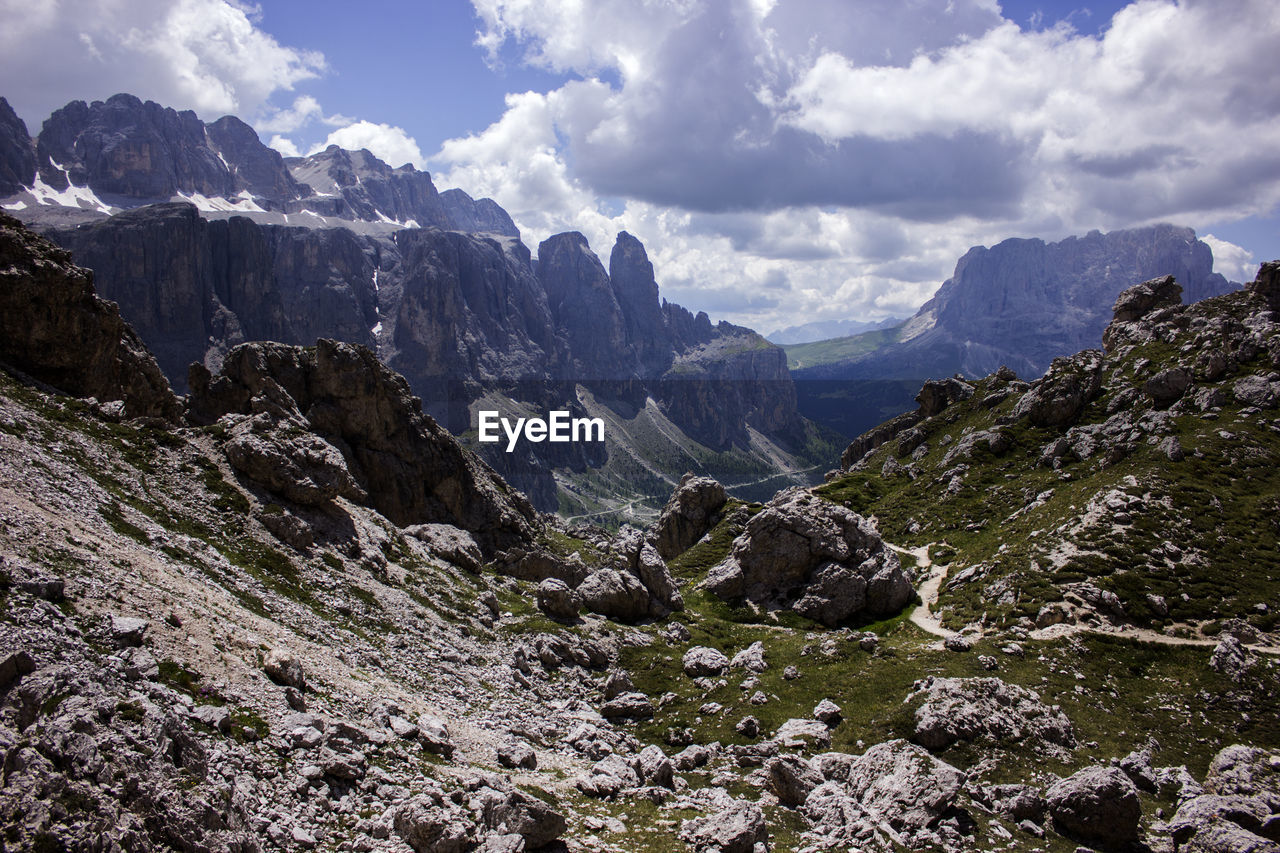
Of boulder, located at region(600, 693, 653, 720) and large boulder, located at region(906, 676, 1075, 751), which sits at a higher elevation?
large boulder, located at region(906, 676, 1075, 751)

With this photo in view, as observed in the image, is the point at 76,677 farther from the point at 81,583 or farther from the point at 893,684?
the point at 893,684

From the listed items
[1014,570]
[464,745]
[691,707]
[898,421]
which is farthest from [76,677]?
[898,421]

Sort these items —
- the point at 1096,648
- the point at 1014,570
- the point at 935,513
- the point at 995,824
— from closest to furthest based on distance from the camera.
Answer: the point at 995,824 → the point at 1096,648 → the point at 1014,570 → the point at 935,513

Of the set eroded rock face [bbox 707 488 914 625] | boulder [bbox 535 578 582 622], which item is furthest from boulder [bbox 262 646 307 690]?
eroded rock face [bbox 707 488 914 625]

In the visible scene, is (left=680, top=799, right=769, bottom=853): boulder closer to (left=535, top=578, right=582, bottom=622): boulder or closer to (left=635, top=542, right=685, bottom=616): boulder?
(left=535, top=578, right=582, bottom=622): boulder

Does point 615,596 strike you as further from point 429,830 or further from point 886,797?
point 429,830

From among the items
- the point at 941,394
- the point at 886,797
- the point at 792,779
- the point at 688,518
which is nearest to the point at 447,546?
the point at 792,779
